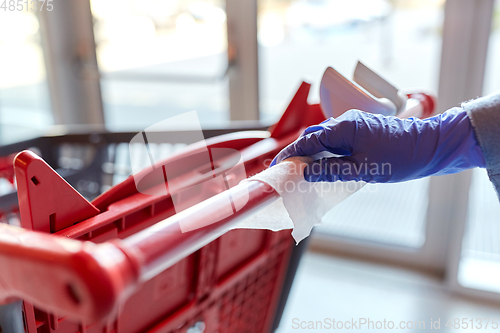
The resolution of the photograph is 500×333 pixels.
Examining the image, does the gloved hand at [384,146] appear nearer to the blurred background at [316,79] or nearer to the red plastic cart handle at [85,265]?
the red plastic cart handle at [85,265]

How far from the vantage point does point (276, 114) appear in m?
2.23

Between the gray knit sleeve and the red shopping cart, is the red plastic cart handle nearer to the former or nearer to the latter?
the red shopping cart

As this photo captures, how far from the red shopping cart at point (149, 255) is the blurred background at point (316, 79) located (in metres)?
0.64

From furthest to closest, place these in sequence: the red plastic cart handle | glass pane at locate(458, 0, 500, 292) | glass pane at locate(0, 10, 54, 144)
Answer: glass pane at locate(0, 10, 54, 144), glass pane at locate(458, 0, 500, 292), the red plastic cart handle

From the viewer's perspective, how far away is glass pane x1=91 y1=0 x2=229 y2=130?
2.14 meters

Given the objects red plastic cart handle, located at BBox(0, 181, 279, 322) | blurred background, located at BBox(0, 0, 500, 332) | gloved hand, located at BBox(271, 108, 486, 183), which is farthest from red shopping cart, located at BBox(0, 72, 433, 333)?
blurred background, located at BBox(0, 0, 500, 332)

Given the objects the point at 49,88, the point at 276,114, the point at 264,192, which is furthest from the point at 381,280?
the point at 49,88

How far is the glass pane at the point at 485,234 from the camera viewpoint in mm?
1678

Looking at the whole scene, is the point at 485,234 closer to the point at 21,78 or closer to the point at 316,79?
the point at 316,79

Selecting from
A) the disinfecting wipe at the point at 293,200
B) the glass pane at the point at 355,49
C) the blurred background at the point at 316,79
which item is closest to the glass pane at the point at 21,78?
the blurred background at the point at 316,79

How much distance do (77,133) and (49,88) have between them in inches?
47.8

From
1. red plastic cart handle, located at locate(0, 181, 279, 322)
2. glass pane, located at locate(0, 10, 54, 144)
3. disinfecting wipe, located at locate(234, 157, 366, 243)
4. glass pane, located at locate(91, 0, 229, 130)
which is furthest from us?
glass pane, located at locate(0, 10, 54, 144)

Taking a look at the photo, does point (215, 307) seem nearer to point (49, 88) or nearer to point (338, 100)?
point (338, 100)

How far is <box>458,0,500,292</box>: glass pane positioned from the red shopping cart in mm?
835
